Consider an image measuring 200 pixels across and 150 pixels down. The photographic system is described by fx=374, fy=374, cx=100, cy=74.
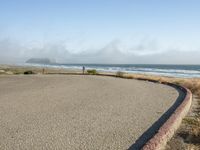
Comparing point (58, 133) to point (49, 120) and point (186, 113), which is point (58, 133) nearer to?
point (49, 120)

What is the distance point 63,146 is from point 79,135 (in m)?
1.05

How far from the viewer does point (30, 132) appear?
8828mm

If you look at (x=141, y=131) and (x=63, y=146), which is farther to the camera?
(x=141, y=131)

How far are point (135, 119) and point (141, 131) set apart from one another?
1737 millimetres

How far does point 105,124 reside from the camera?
9.93m

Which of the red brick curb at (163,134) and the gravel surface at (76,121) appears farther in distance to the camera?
the gravel surface at (76,121)

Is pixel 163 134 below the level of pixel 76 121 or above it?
above

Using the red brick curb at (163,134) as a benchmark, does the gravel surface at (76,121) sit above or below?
below

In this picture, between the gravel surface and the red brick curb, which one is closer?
the red brick curb

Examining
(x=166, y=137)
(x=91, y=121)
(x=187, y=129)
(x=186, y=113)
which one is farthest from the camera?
(x=186, y=113)

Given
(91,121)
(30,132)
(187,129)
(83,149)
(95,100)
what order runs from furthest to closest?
(95,100)
(91,121)
(187,129)
(30,132)
(83,149)

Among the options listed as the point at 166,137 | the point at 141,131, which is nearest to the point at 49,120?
the point at 141,131

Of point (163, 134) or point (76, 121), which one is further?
point (76, 121)

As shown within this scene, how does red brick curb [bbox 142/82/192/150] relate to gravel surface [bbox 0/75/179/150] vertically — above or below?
above
